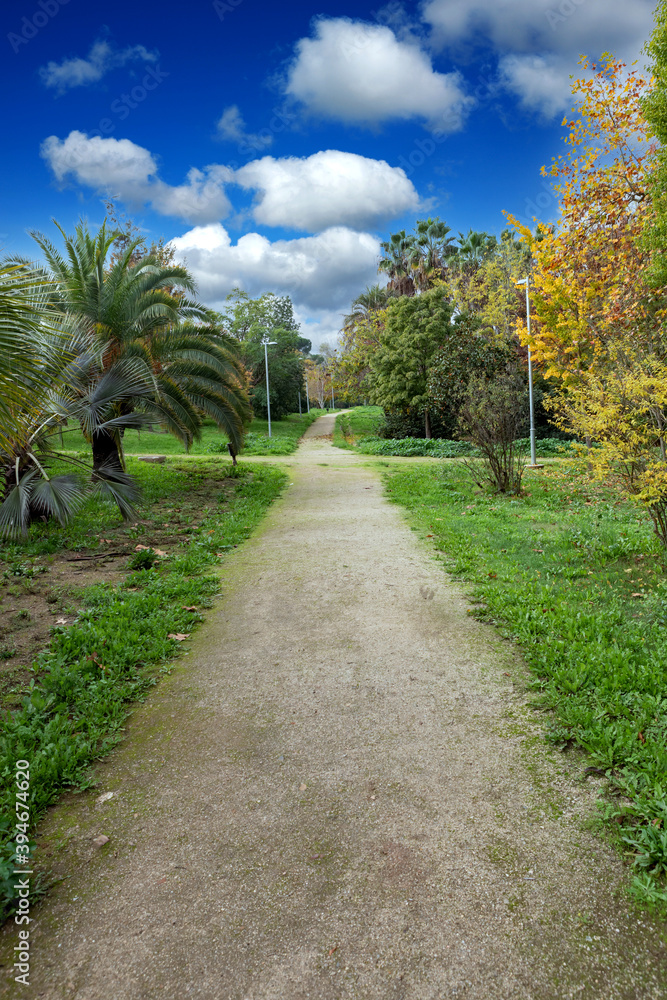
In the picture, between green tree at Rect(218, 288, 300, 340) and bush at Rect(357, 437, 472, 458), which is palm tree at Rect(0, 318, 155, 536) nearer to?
bush at Rect(357, 437, 472, 458)

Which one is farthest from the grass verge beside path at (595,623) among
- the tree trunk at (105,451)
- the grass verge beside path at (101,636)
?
the tree trunk at (105,451)

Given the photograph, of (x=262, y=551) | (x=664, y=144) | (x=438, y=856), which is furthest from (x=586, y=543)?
(x=438, y=856)

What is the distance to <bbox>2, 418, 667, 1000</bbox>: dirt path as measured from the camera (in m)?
1.91

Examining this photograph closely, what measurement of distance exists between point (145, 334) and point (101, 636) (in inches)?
343

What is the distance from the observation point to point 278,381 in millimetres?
41281

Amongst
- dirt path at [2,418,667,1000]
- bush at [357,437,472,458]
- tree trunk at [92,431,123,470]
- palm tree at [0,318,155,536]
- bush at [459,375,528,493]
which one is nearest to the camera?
dirt path at [2,418,667,1000]

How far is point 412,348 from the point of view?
82.4 feet

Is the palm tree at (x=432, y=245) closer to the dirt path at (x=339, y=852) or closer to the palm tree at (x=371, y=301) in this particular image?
the palm tree at (x=371, y=301)

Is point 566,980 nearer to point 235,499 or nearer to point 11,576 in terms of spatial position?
point 11,576

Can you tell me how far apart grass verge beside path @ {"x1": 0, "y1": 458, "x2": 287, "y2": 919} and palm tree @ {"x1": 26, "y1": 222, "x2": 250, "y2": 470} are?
1845 mm

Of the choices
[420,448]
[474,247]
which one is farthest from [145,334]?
[474,247]

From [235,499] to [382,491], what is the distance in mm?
3117

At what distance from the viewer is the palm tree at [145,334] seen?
1071cm

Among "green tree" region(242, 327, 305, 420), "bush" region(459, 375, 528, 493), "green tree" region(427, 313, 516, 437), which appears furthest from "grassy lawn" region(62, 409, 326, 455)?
"bush" region(459, 375, 528, 493)
